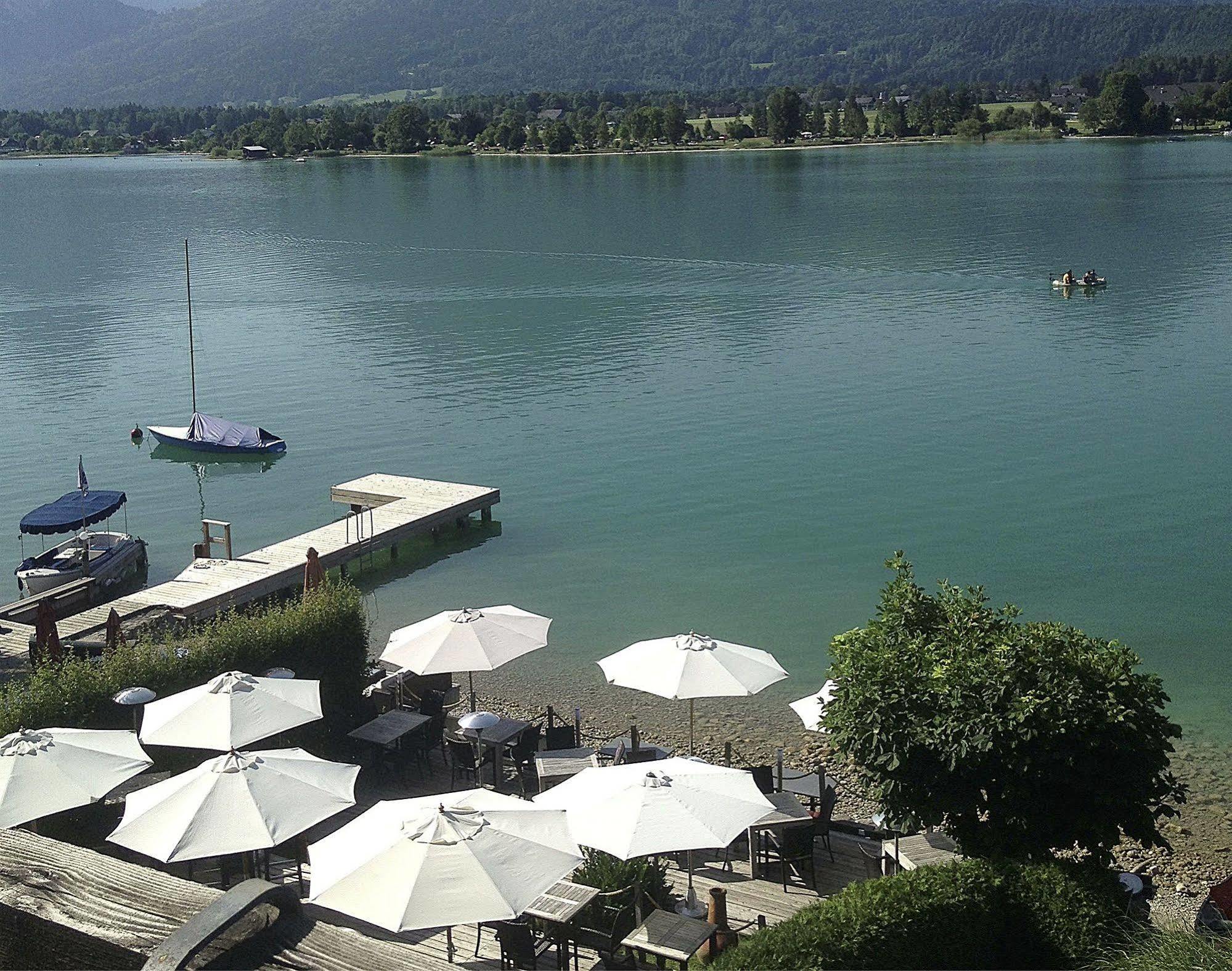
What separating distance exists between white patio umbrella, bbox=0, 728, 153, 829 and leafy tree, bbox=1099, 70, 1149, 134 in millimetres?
207148

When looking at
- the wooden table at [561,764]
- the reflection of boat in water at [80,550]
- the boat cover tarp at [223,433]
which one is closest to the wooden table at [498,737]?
the wooden table at [561,764]

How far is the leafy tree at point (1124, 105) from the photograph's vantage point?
638ft

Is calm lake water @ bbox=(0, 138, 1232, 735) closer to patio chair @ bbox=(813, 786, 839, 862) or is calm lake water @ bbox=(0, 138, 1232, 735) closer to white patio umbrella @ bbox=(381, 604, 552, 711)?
white patio umbrella @ bbox=(381, 604, 552, 711)

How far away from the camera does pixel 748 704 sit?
803 inches

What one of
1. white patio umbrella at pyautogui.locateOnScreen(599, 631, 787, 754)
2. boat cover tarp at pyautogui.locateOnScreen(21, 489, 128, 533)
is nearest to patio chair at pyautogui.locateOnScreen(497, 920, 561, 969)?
white patio umbrella at pyautogui.locateOnScreen(599, 631, 787, 754)

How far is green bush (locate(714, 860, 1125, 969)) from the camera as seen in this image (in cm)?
823

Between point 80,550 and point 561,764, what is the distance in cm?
1707

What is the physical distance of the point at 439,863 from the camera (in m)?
9.66

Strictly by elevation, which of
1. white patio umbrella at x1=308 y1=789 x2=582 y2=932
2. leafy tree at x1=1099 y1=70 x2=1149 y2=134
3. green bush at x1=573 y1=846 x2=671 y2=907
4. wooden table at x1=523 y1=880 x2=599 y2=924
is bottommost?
green bush at x1=573 y1=846 x2=671 y2=907

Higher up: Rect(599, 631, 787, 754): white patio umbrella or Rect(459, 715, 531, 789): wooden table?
Rect(599, 631, 787, 754): white patio umbrella

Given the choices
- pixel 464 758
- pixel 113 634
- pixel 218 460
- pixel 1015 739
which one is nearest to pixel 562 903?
pixel 1015 739

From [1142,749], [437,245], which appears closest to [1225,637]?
[1142,749]

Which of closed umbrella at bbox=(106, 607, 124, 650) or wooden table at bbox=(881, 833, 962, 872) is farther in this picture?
closed umbrella at bbox=(106, 607, 124, 650)

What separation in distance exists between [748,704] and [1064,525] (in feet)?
45.7
